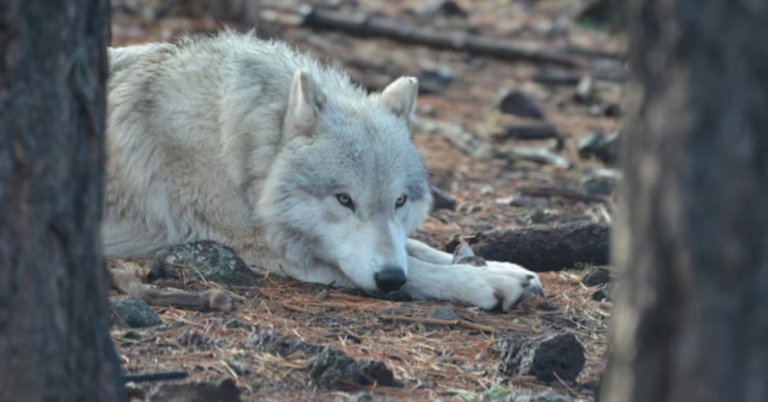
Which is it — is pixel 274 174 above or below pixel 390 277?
above

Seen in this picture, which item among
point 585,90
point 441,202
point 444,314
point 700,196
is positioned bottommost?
point 441,202

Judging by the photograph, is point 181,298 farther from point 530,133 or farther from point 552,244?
point 530,133

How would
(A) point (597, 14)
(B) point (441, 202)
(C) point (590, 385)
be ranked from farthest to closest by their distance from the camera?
(A) point (597, 14)
(B) point (441, 202)
(C) point (590, 385)

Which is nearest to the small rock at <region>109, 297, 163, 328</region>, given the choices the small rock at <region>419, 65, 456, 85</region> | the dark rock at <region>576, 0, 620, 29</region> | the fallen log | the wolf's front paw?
the wolf's front paw

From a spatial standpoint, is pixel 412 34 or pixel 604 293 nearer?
pixel 604 293

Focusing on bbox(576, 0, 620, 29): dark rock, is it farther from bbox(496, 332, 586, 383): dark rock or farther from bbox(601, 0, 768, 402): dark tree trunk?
bbox(601, 0, 768, 402): dark tree trunk

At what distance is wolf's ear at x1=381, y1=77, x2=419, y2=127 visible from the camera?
5426 millimetres

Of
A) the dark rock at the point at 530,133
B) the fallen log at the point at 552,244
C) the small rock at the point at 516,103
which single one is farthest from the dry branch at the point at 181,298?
the small rock at the point at 516,103

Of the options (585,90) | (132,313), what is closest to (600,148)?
(585,90)

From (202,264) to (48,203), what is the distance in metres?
2.49

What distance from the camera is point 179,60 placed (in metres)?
5.39

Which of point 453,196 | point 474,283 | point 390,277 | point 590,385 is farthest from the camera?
point 453,196

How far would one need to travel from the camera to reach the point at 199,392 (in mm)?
2973

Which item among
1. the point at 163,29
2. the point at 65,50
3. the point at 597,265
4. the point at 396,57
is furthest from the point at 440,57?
the point at 65,50
